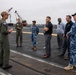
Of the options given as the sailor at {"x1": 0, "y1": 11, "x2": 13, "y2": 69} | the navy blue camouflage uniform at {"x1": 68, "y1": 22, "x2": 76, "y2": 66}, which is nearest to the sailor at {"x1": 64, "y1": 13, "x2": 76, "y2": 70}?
the navy blue camouflage uniform at {"x1": 68, "y1": 22, "x2": 76, "y2": 66}

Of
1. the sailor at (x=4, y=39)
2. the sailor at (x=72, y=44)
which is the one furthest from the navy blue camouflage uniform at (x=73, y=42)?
the sailor at (x=4, y=39)

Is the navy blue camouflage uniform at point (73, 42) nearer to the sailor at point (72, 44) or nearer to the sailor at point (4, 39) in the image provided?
the sailor at point (72, 44)

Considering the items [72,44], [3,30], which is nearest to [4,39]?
[3,30]

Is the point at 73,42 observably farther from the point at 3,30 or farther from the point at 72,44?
the point at 3,30

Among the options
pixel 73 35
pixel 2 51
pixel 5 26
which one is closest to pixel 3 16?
pixel 5 26

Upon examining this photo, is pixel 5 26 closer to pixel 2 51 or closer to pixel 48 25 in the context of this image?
pixel 2 51

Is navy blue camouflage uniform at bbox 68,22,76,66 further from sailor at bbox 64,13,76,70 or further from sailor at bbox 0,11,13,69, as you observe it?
sailor at bbox 0,11,13,69

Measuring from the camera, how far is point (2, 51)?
30.0 feet

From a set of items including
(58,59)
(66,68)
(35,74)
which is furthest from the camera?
(58,59)

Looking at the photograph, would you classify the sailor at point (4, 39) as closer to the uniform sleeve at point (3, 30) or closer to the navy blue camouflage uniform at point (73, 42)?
the uniform sleeve at point (3, 30)

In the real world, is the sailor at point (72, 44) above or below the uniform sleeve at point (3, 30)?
below

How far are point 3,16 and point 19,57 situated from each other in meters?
2.82

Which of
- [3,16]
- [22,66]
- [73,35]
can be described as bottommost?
[22,66]

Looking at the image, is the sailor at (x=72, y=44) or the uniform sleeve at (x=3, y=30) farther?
the uniform sleeve at (x=3, y=30)
